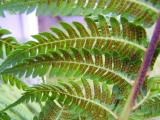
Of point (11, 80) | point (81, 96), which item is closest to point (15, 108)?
point (11, 80)

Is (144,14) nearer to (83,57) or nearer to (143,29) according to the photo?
(143,29)

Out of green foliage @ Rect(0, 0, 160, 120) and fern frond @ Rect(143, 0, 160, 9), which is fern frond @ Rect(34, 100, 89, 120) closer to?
green foliage @ Rect(0, 0, 160, 120)

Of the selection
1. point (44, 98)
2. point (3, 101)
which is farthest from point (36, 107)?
point (44, 98)

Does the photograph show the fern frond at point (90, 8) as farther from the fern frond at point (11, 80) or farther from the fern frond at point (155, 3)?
the fern frond at point (11, 80)

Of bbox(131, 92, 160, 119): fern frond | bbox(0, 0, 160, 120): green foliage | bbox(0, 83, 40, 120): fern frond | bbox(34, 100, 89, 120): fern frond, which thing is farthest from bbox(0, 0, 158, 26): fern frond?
bbox(0, 83, 40, 120): fern frond

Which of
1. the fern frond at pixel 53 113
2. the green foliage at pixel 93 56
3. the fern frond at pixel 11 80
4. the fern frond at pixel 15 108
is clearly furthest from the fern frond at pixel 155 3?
the fern frond at pixel 15 108
